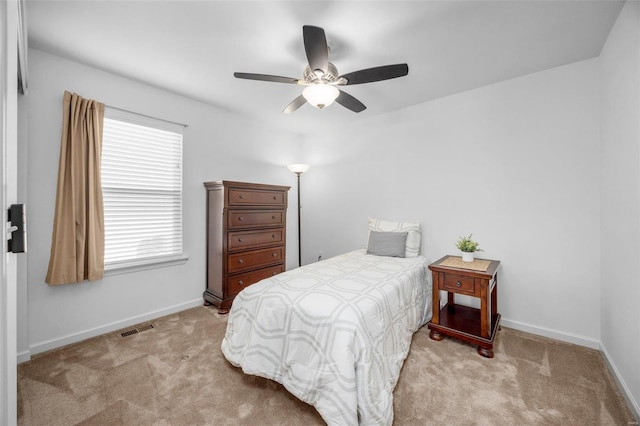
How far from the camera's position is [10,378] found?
0.99m

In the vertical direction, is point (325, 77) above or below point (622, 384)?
above

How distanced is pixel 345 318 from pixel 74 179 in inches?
102

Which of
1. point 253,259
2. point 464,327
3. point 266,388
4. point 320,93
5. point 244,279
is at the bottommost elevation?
point 266,388

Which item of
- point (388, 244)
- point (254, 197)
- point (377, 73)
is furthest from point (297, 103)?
point (388, 244)

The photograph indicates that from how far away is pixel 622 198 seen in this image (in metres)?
1.84

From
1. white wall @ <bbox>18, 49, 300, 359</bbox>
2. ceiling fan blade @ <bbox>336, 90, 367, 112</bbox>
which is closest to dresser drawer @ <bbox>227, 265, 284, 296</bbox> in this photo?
white wall @ <bbox>18, 49, 300, 359</bbox>

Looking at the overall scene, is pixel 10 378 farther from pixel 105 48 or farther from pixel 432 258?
pixel 432 258

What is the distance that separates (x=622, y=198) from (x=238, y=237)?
3.39m

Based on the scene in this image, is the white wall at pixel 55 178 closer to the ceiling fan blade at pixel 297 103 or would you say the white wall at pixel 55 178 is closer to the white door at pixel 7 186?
the ceiling fan blade at pixel 297 103

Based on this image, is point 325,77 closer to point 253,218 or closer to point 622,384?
point 253,218

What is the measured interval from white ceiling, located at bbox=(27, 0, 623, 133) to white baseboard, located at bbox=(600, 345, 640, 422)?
2502 millimetres

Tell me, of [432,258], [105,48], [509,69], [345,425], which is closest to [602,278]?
[432,258]

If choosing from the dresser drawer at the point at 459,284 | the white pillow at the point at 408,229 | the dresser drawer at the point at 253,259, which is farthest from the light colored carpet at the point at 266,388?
the white pillow at the point at 408,229

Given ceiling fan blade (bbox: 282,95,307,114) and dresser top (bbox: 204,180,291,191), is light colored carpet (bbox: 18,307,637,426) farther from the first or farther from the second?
ceiling fan blade (bbox: 282,95,307,114)
